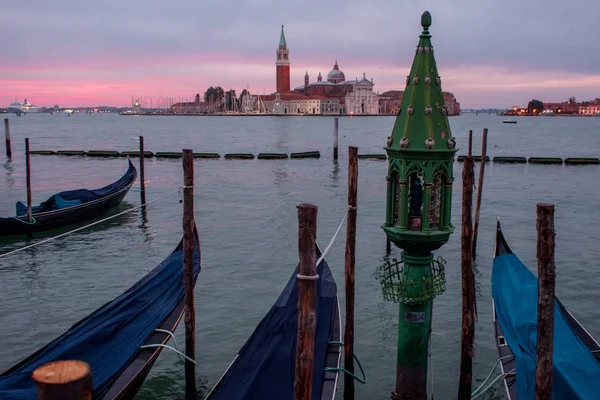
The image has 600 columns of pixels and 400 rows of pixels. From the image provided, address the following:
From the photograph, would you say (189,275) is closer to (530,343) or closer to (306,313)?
(306,313)

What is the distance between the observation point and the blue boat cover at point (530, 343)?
454 cm

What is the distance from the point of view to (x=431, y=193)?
5.32 meters

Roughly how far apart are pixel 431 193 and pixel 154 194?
18.4 meters

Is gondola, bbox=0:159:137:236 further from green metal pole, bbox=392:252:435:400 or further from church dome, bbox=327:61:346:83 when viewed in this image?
church dome, bbox=327:61:346:83

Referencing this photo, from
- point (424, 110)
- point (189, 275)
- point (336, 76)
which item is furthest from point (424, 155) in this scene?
point (336, 76)

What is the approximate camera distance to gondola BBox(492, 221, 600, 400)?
4562 mm

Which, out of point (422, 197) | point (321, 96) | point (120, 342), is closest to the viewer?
point (422, 197)

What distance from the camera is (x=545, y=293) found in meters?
4.00

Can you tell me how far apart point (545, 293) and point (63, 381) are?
325cm

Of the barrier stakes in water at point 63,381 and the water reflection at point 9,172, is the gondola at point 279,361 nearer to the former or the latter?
the barrier stakes in water at point 63,381

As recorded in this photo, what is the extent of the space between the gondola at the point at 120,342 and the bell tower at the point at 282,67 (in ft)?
476

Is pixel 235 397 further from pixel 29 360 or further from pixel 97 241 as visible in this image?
pixel 97 241


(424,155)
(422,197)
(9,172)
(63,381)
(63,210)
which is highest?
(424,155)

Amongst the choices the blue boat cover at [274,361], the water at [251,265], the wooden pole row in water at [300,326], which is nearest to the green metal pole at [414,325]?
the blue boat cover at [274,361]
